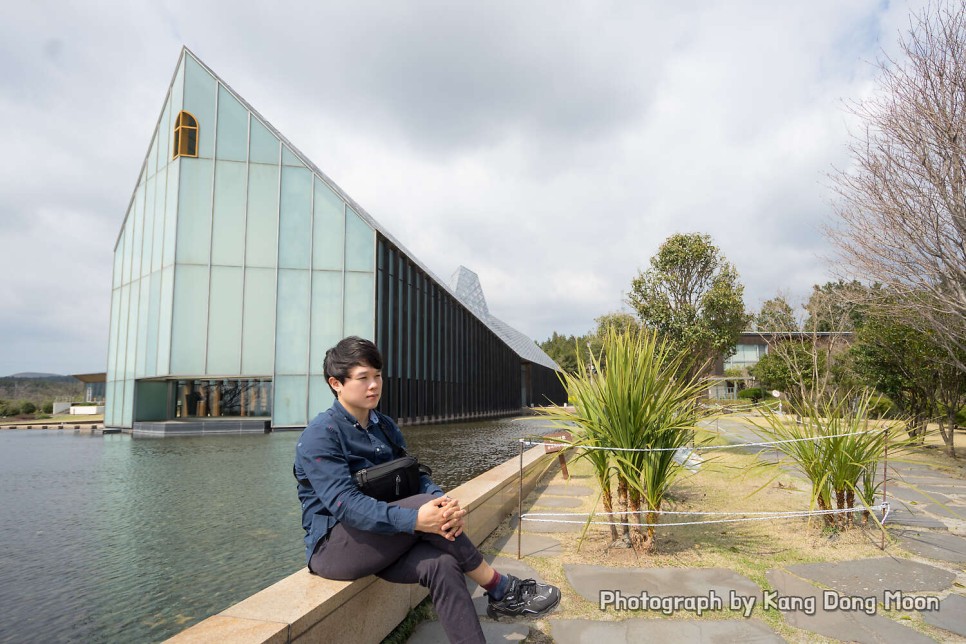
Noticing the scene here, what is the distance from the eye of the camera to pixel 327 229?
18359mm

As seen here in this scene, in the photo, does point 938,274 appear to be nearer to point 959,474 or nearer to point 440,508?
point 959,474

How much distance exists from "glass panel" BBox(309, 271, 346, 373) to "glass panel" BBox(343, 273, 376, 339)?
251 mm

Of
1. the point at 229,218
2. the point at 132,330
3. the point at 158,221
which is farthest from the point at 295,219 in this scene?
the point at 132,330

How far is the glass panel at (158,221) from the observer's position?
18.6m

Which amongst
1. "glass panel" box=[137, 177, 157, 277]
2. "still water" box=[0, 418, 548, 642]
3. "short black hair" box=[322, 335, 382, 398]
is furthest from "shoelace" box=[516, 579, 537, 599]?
"glass panel" box=[137, 177, 157, 277]

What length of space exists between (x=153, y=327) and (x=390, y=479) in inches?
750

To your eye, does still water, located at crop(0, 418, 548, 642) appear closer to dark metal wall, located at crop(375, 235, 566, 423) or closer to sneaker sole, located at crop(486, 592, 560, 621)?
sneaker sole, located at crop(486, 592, 560, 621)

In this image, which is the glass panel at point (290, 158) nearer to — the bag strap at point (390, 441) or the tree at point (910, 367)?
the tree at point (910, 367)

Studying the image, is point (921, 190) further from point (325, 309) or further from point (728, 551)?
point (325, 309)

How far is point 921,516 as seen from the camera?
4855mm

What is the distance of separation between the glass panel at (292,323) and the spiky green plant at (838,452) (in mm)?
15694

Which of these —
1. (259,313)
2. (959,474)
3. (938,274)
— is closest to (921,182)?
(938,274)

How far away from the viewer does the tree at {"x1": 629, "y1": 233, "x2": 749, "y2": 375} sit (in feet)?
48.9

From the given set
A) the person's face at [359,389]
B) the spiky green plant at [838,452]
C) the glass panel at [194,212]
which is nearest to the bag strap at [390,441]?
the person's face at [359,389]
